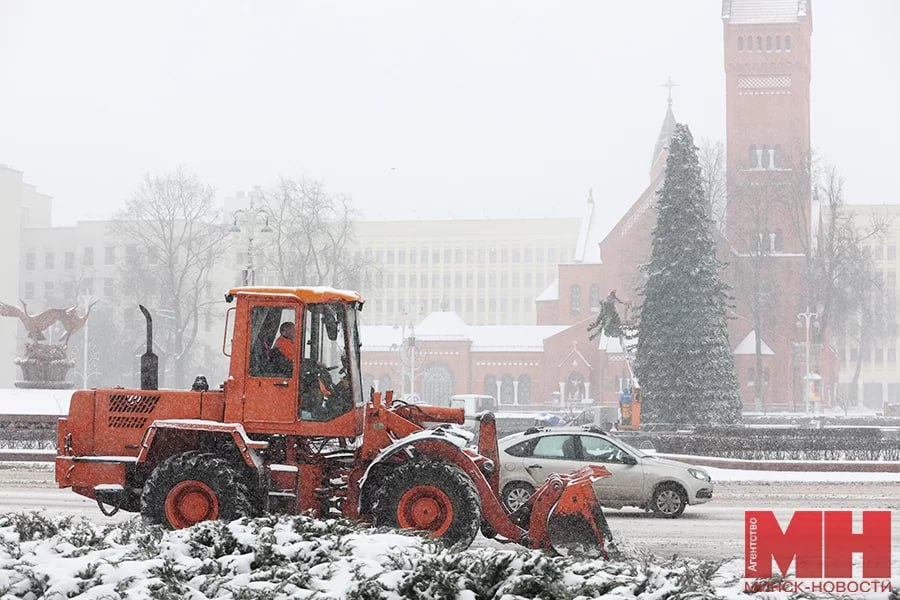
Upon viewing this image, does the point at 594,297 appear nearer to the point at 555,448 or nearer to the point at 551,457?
the point at 555,448

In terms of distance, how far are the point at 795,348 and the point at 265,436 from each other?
65426 mm

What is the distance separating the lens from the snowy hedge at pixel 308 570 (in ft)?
26.0

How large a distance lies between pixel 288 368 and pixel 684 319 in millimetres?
33149

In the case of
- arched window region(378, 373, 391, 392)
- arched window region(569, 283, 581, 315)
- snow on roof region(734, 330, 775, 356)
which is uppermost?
arched window region(569, 283, 581, 315)

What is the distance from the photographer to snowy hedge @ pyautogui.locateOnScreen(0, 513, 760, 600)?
7.92 meters

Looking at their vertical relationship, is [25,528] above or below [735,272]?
below

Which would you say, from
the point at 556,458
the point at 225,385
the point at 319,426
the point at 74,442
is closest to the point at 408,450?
the point at 319,426

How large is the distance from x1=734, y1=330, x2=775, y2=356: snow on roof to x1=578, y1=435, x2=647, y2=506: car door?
190 ft

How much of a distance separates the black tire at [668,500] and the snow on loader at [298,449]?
6226 mm

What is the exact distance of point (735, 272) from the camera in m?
72.1

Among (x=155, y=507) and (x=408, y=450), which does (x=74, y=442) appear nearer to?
(x=155, y=507)

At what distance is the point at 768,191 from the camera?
74875 mm

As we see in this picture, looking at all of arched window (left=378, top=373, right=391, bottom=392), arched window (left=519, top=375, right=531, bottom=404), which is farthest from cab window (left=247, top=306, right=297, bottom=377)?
arched window (left=378, top=373, right=391, bottom=392)

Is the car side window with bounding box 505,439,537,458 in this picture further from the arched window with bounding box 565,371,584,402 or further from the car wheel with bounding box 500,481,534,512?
the arched window with bounding box 565,371,584,402
